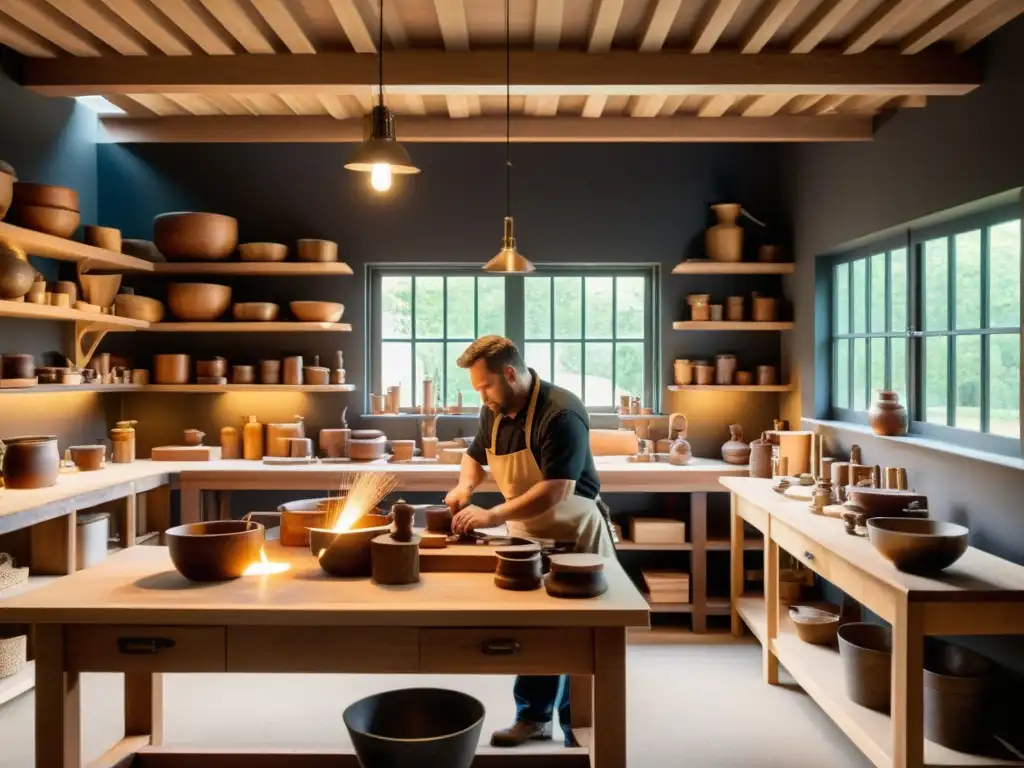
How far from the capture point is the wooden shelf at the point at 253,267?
226 inches

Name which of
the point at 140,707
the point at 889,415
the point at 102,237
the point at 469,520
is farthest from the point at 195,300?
the point at 889,415

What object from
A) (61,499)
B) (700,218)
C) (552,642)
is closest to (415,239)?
(700,218)

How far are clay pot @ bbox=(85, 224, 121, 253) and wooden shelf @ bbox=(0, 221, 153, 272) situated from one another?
0.23ft

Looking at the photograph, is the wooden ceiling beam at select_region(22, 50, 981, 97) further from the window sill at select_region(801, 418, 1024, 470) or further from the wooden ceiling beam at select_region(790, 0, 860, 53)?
the window sill at select_region(801, 418, 1024, 470)

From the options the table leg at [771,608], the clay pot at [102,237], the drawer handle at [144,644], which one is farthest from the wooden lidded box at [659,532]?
the clay pot at [102,237]

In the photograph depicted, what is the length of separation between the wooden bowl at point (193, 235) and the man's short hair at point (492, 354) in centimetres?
312

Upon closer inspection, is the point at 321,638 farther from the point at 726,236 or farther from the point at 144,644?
the point at 726,236

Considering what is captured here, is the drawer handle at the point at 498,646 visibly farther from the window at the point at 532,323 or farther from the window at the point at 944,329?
the window at the point at 532,323

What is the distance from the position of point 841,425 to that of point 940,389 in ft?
2.72

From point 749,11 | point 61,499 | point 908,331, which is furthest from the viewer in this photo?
point 908,331

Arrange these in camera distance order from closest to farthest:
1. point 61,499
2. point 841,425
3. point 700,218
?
point 61,499 < point 841,425 < point 700,218

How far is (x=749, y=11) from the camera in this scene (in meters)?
3.73

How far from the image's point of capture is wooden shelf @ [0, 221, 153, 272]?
429 centimetres

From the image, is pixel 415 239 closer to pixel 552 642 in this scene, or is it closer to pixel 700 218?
pixel 700 218
